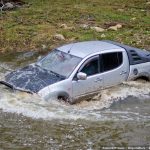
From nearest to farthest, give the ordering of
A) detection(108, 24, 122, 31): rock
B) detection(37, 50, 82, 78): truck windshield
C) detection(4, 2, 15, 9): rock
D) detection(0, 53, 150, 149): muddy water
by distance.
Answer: detection(0, 53, 150, 149): muddy water, detection(37, 50, 82, 78): truck windshield, detection(108, 24, 122, 31): rock, detection(4, 2, 15, 9): rock

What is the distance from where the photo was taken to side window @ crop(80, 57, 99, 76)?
13383mm

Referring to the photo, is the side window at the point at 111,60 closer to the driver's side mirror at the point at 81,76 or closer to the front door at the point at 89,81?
the front door at the point at 89,81

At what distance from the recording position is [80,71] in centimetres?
1321

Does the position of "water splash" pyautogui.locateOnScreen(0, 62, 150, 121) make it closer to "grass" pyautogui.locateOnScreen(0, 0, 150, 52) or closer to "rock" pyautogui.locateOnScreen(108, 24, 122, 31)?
"grass" pyautogui.locateOnScreen(0, 0, 150, 52)

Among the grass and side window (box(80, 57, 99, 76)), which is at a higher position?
side window (box(80, 57, 99, 76))

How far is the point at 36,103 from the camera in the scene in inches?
487

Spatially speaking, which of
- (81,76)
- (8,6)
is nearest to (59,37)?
(8,6)

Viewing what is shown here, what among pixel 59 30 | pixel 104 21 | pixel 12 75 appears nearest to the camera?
pixel 12 75

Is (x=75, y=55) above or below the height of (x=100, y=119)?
above

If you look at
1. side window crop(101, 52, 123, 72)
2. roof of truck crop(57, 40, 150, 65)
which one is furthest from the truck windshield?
side window crop(101, 52, 123, 72)

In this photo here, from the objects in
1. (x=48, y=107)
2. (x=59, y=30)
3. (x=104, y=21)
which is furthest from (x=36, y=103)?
(x=104, y=21)

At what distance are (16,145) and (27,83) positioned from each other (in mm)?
2512

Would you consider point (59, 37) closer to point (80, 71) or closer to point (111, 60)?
point (111, 60)

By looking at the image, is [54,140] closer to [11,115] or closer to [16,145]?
[16,145]
